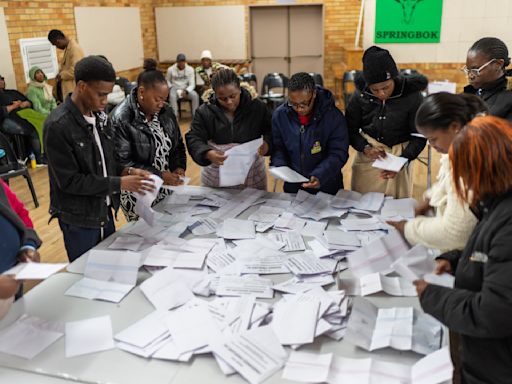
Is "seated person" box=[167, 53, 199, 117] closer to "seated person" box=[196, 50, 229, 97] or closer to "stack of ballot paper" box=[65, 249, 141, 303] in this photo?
"seated person" box=[196, 50, 229, 97]

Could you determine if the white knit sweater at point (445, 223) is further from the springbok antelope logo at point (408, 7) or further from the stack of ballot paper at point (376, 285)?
the springbok antelope logo at point (408, 7)

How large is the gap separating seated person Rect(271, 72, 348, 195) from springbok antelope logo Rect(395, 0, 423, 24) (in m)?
5.44

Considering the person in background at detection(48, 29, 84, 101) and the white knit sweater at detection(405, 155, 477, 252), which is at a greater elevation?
the person in background at detection(48, 29, 84, 101)

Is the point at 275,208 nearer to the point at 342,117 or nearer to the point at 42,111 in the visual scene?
the point at 342,117

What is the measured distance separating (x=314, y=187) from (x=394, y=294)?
1004 millimetres

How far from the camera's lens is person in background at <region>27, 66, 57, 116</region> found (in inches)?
250

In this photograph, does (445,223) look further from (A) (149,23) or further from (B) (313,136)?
(A) (149,23)

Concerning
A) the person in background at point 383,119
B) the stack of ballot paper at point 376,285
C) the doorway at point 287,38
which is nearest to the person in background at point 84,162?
the stack of ballot paper at point 376,285

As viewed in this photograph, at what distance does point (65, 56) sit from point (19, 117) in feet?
3.78

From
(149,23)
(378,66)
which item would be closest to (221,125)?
(378,66)

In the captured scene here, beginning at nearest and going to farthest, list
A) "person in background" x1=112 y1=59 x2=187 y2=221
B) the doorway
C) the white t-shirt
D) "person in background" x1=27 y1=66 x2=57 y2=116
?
the white t-shirt, "person in background" x1=112 y1=59 x2=187 y2=221, "person in background" x1=27 y1=66 x2=57 y2=116, the doorway

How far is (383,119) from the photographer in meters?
2.77

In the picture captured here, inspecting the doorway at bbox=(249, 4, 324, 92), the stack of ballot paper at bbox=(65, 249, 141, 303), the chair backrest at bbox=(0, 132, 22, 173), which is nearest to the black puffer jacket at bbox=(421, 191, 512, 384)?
the stack of ballot paper at bbox=(65, 249, 141, 303)

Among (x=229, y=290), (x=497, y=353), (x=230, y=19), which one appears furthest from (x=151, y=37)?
(x=497, y=353)
